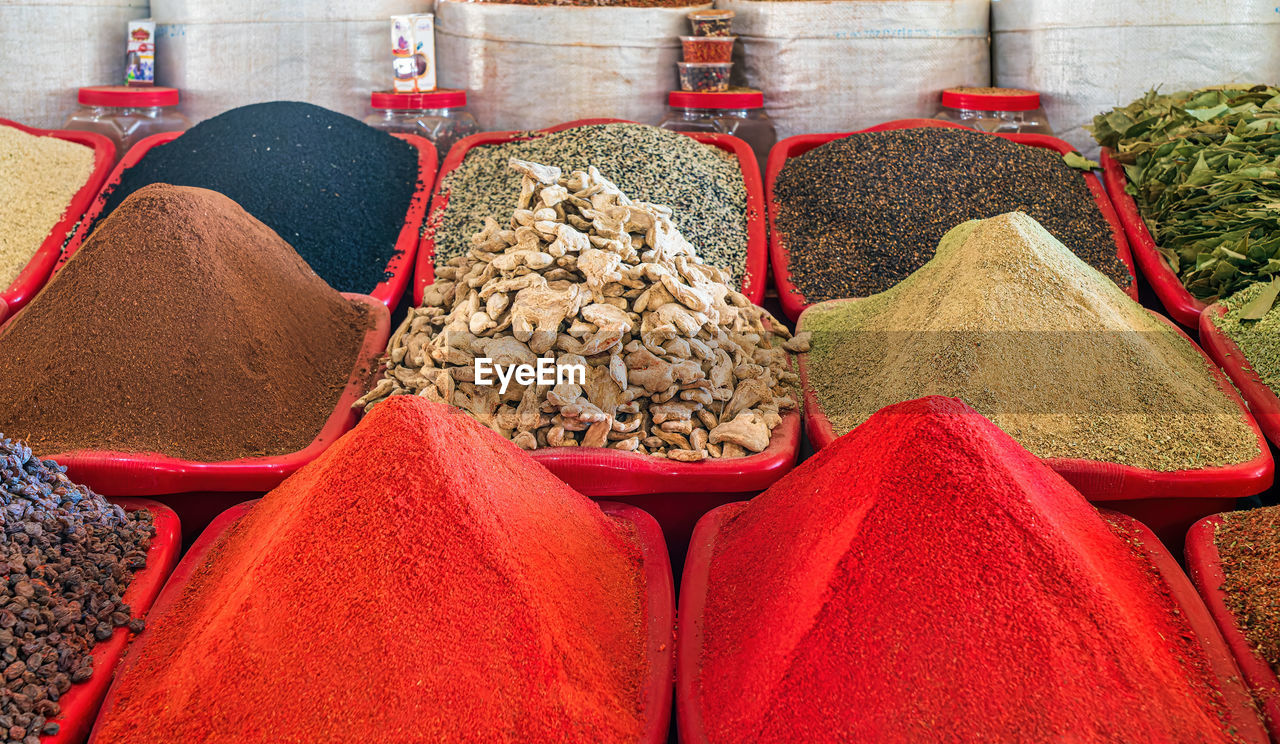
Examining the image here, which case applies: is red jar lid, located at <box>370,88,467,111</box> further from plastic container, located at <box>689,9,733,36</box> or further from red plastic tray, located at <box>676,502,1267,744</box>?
red plastic tray, located at <box>676,502,1267,744</box>

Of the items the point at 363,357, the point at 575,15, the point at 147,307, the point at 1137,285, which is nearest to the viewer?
the point at 147,307

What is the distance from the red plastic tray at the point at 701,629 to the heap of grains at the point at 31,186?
1613mm

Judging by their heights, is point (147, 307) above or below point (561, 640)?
above

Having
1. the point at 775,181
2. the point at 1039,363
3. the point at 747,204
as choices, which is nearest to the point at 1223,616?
the point at 1039,363

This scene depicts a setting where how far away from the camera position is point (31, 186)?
209 cm

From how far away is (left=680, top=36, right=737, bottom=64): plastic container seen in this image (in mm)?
2246

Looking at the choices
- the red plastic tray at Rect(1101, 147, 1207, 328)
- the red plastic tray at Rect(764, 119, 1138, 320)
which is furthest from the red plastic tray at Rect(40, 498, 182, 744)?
the red plastic tray at Rect(1101, 147, 1207, 328)

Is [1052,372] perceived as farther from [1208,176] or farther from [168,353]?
[168,353]

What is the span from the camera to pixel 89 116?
2436 millimetres

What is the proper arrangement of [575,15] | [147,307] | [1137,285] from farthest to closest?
1. [575,15]
2. [1137,285]
3. [147,307]

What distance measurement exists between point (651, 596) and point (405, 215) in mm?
1333

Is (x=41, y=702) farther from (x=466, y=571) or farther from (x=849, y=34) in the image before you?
(x=849, y=34)

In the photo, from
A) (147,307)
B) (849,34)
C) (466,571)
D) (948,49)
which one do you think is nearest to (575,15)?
(849,34)

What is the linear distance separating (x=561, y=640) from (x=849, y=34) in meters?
1.99
